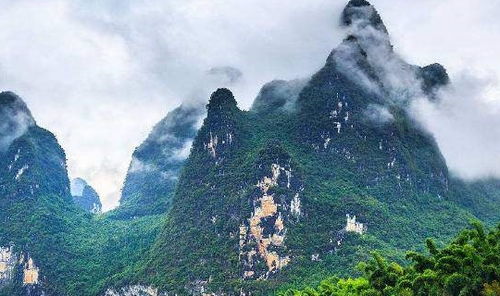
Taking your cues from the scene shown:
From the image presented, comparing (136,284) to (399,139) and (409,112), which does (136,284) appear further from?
(409,112)

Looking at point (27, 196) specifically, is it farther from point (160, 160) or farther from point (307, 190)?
point (307, 190)

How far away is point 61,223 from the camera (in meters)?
126

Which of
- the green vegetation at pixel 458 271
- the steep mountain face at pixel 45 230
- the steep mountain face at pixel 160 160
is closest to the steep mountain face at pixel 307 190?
the steep mountain face at pixel 45 230

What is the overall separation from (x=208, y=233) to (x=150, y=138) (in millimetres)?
93840

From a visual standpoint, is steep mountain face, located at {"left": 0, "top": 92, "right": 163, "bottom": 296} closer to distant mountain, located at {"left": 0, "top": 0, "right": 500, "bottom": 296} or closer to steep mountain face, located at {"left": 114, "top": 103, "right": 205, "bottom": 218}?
distant mountain, located at {"left": 0, "top": 0, "right": 500, "bottom": 296}

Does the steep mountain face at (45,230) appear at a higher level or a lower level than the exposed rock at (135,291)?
Answer: higher

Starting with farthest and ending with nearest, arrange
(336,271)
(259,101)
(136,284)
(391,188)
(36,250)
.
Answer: (259,101)
(36,250)
(391,188)
(136,284)
(336,271)

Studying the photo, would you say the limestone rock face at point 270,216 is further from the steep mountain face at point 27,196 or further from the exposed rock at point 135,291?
the steep mountain face at point 27,196

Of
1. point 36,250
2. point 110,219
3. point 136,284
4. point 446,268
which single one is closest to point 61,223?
point 36,250

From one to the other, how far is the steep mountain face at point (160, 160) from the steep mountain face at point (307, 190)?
158ft

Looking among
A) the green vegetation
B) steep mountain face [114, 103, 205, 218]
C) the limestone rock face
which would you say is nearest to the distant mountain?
the limestone rock face

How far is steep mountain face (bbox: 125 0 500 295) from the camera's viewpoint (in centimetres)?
8375

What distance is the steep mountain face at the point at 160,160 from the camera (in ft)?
526

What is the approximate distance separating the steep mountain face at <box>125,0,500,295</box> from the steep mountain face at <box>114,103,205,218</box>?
48.3m
